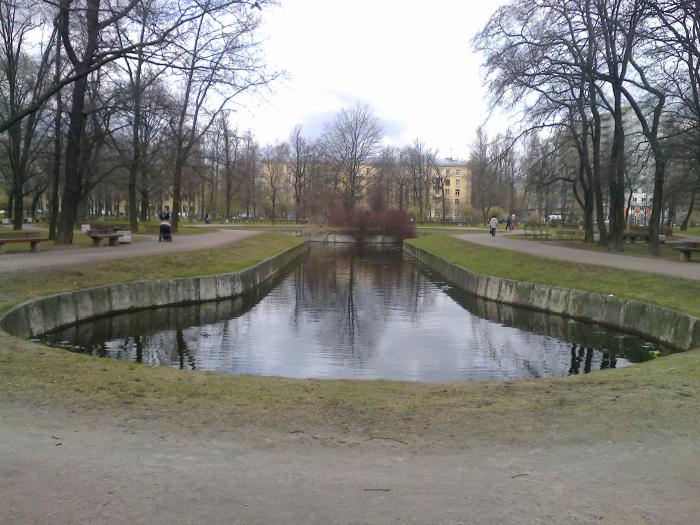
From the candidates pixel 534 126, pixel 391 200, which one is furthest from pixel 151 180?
pixel 391 200

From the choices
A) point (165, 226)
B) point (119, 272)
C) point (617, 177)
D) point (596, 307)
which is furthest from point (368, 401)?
point (617, 177)

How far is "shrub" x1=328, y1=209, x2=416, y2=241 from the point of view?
6444cm

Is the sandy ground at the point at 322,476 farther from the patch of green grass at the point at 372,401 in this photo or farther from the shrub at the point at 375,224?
the shrub at the point at 375,224

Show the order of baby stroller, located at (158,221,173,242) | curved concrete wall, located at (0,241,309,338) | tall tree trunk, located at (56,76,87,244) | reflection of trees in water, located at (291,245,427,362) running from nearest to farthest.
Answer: curved concrete wall, located at (0,241,309,338)
reflection of trees in water, located at (291,245,427,362)
tall tree trunk, located at (56,76,87,244)
baby stroller, located at (158,221,173,242)

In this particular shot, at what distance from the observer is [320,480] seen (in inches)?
171

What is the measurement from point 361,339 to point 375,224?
164 feet

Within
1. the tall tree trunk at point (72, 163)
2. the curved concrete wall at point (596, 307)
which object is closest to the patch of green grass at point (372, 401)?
the curved concrete wall at point (596, 307)

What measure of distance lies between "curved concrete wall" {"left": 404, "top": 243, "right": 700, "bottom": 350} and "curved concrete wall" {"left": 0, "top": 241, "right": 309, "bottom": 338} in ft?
33.4

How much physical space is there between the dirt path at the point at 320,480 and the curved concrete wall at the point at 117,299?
8.43 metres

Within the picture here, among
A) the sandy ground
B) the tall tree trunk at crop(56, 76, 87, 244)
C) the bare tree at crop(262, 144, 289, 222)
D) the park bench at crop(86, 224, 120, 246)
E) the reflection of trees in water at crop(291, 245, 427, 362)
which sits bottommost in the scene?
the reflection of trees in water at crop(291, 245, 427, 362)

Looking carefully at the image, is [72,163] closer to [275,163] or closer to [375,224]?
[375,224]

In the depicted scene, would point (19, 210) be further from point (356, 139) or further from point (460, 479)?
point (356, 139)

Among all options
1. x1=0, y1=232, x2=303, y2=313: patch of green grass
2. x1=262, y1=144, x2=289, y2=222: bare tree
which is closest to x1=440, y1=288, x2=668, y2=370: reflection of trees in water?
x1=0, y1=232, x2=303, y2=313: patch of green grass

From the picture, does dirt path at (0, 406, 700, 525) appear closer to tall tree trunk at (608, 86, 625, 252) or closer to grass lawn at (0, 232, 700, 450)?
grass lawn at (0, 232, 700, 450)
